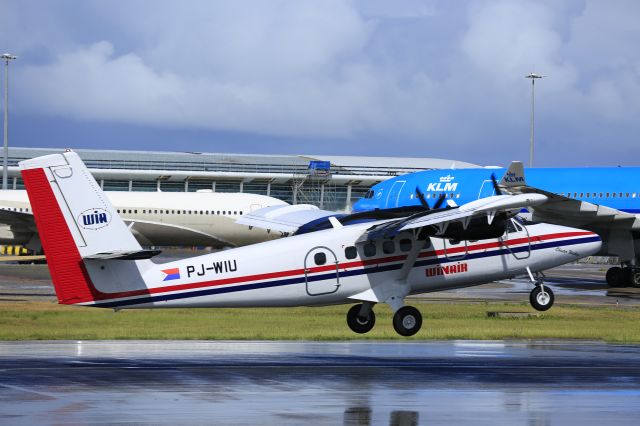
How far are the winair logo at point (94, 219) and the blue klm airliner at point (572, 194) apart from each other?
25011mm

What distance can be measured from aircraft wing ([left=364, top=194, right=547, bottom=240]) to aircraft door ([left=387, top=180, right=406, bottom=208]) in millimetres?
34443

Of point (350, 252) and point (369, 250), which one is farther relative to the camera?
point (369, 250)

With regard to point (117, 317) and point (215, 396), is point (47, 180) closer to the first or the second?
point (215, 396)

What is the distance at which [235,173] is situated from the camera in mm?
131375

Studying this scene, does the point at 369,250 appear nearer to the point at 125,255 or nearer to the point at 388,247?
the point at 388,247

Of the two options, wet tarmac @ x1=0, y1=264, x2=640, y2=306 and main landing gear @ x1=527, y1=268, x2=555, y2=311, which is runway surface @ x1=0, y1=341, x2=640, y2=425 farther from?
wet tarmac @ x1=0, y1=264, x2=640, y2=306

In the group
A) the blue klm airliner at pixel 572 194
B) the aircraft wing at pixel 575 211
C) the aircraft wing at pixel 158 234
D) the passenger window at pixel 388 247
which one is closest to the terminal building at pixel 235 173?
the aircraft wing at pixel 158 234

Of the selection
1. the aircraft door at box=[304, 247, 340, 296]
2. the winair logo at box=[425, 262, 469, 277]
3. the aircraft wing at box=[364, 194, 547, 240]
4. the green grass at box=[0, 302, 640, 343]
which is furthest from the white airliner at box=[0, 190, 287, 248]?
the aircraft wing at box=[364, 194, 547, 240]

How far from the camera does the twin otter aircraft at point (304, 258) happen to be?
26.1 m

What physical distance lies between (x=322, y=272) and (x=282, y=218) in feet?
78.0

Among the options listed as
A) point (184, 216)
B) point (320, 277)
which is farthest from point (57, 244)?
point (184, 216)

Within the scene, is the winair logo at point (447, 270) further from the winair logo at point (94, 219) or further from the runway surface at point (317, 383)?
the winair logo at point (94, 219)

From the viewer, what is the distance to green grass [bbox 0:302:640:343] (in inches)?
1389

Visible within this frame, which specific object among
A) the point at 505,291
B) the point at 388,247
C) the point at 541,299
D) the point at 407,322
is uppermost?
the point at 505,291
